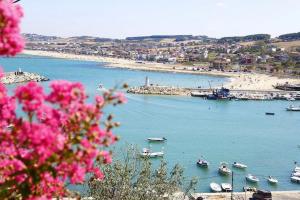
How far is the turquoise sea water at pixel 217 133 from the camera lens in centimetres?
4616

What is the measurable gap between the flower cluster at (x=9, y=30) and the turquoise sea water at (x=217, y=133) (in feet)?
117

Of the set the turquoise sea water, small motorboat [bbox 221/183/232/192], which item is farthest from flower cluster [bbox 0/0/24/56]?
the turquoise sea water

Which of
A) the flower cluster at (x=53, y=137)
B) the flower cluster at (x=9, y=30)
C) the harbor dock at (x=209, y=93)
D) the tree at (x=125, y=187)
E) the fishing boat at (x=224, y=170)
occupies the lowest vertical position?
the harbor dock at (x=209, y=93)

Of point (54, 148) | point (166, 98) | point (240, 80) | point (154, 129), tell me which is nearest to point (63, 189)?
point (54, 148)

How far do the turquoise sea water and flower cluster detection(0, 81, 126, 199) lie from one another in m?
35.2

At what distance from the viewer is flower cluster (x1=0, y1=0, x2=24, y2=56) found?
3.42m

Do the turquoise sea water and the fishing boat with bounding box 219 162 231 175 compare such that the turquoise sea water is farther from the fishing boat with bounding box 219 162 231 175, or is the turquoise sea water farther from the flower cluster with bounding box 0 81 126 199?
the flower cluster with bounding box 0 81 126 199

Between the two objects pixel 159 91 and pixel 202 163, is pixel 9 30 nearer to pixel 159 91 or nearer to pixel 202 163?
pixel 202 163

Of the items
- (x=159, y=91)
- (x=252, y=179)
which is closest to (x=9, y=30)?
(x=252, y=179)

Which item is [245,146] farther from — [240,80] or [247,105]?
[240,80]

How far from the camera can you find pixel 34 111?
3.78 m

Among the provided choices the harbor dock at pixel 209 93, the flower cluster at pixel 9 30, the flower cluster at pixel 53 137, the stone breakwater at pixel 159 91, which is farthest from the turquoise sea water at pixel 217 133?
the flower cluster at pixel 9 30

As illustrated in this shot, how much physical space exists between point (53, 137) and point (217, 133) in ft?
→ 201

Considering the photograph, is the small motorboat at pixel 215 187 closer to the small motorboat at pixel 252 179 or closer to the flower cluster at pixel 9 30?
the small motorboat at pixel 252 179
